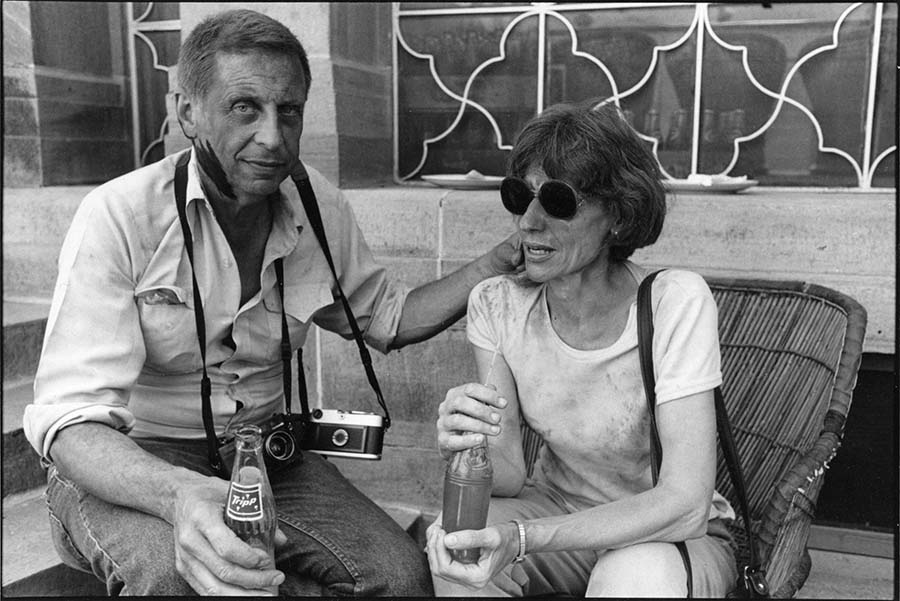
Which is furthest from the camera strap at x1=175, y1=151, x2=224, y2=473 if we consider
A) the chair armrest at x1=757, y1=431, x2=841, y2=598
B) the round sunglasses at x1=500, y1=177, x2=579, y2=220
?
the chair armrest at x1=757, y1=431, x2=841, y2=598

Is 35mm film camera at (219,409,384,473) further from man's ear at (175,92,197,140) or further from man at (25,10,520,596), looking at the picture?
man's ear at (175,92,197,140)

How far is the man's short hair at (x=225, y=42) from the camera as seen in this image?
2031mm

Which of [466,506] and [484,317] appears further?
[484,317]

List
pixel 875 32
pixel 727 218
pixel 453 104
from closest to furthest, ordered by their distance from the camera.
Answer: pixel 727 218 → pixel 875 32 → pixel 453 104

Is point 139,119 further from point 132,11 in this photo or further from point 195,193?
point 195,193

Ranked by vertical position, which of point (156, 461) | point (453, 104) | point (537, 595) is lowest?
point (537, 595)

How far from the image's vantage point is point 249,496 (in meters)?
1.60

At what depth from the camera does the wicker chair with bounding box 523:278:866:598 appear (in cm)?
208

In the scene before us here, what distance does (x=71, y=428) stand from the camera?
185cm

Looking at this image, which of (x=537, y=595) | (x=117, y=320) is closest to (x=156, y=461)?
(x=117, y=320)

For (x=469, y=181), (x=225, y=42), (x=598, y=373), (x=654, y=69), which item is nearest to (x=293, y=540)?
(x=598, y=373)

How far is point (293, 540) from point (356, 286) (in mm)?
786

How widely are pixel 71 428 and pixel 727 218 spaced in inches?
82.2

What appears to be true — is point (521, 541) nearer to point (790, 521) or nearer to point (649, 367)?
point (649, 367)
